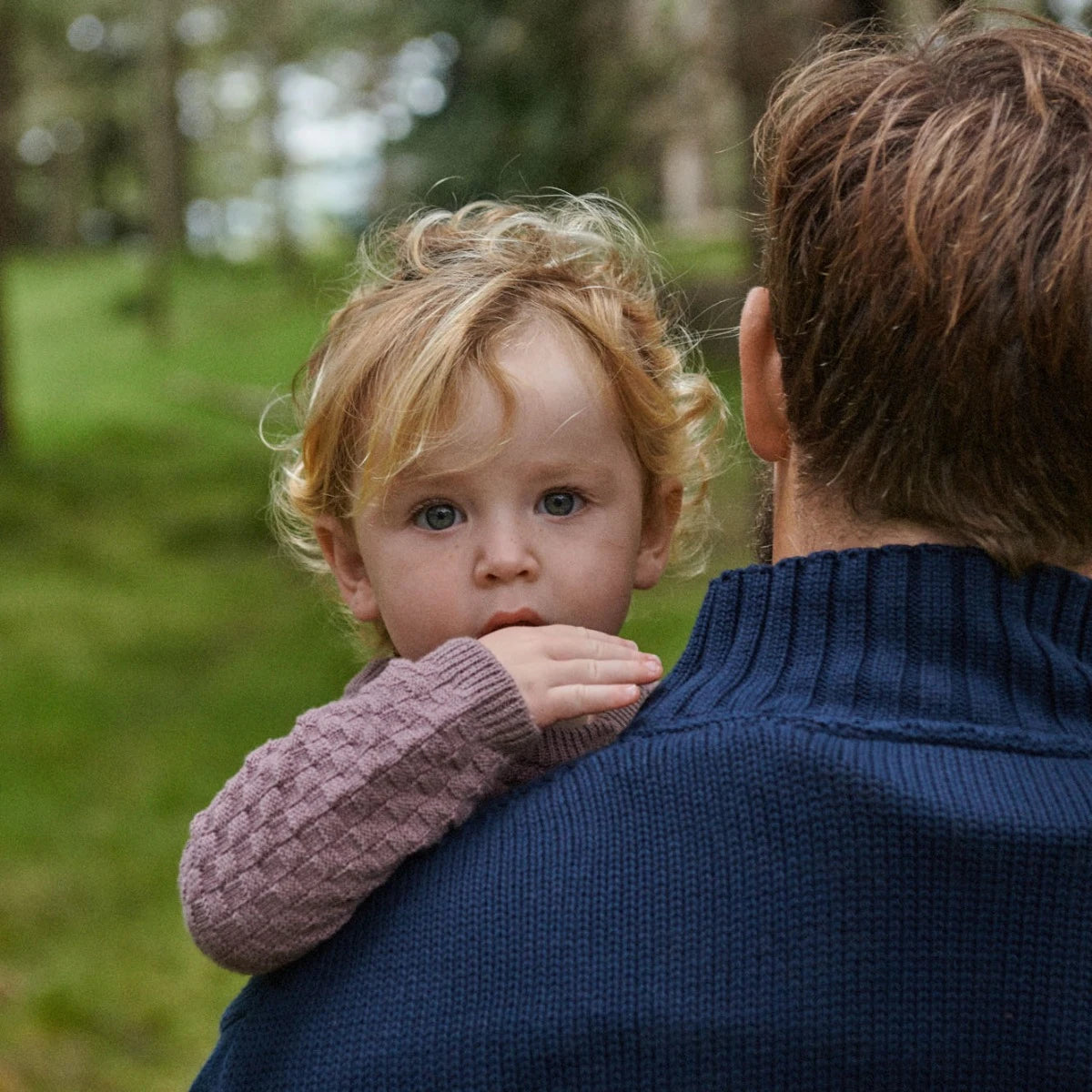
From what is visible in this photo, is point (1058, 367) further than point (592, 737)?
No

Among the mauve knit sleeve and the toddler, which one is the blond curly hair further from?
the mauve knit sleeve

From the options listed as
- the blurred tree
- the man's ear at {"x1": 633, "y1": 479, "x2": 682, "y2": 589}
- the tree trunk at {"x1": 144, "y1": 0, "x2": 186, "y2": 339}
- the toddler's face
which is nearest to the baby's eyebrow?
the toddler's face

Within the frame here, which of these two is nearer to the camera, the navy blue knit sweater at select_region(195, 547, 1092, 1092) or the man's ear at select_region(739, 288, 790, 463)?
the navy blue knit sweater at select_region(195, 547, 1092, 1092)

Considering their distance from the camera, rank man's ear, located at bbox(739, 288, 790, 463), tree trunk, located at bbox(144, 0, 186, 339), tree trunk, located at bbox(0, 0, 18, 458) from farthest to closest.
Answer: tree trunk, located at bbox(144, 0, 186, 339) → tree trunk, located at bbox(0, 0, 18, 458) → man's ear, located at bbox(739, 288, 790, 463)

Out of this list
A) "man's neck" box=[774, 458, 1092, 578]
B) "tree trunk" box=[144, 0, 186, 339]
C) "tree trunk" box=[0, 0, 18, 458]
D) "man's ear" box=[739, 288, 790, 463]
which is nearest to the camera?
"man's neck" box=[774, 458, 1092, 578]

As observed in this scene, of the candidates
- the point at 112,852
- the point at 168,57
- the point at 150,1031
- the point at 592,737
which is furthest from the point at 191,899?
the point at 168,57

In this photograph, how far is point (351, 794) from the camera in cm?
150

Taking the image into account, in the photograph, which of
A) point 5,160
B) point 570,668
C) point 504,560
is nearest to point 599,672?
point 570,668

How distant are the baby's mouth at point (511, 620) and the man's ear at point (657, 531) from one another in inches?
11.8

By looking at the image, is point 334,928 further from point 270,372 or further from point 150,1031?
point 270,372

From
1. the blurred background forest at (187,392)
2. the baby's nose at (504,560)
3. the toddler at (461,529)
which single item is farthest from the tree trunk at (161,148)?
the baby's nose at (504,560)

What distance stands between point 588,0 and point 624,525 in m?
10.0

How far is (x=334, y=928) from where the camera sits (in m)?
1.46

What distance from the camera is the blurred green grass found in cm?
550
